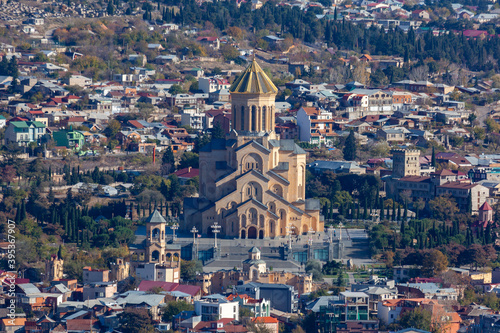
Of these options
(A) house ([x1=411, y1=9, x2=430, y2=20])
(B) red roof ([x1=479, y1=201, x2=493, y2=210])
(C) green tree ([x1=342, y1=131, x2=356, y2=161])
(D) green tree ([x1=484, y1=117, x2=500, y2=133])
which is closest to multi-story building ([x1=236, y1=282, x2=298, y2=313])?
(B) red roof ([x1=479, y1=201, x2=493, y2=210])

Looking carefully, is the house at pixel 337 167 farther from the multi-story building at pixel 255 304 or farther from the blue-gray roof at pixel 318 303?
the multi-story building at pixel 255 304

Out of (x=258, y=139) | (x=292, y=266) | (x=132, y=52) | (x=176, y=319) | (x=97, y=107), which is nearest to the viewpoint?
(x=176, y=319)

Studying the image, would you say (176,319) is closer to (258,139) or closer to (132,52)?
(258,139)

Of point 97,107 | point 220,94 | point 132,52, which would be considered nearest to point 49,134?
point 97,107

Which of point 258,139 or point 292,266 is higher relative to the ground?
point 258,139

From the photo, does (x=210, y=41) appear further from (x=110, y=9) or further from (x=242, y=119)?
(x=242, y=119)

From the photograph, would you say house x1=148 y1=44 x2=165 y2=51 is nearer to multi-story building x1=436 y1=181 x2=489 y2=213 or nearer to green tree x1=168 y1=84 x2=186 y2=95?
green tree x1=168 y1=84 x2=186 y2=95

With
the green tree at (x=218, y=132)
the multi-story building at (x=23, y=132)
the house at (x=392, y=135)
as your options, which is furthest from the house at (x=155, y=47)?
the green tree at (x=218, y=132)
